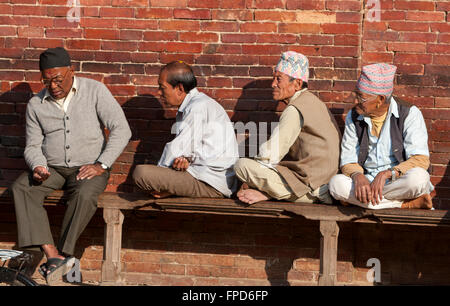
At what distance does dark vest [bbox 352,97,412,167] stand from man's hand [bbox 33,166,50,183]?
235 cm

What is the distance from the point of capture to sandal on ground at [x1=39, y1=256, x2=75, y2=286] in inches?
229

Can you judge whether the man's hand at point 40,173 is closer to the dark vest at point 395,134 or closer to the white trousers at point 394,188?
the white trousers at point 394,188

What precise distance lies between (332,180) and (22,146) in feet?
8.76

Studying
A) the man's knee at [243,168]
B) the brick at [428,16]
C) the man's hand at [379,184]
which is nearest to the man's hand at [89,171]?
the man's knee at [243,168]

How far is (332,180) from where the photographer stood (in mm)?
5797

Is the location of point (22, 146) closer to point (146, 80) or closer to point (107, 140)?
point (107, 140)

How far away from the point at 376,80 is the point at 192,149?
1447 mm

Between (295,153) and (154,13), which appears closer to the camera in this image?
(295,153)

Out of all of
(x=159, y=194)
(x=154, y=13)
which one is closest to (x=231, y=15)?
(x=154, y=13)

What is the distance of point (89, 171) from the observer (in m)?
6.10

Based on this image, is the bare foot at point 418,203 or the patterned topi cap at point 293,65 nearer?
the bare foot at point 418,203

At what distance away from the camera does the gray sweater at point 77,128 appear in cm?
621

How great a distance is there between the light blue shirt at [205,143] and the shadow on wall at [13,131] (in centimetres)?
143

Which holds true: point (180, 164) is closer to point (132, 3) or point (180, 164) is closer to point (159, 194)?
point (159, 194)
